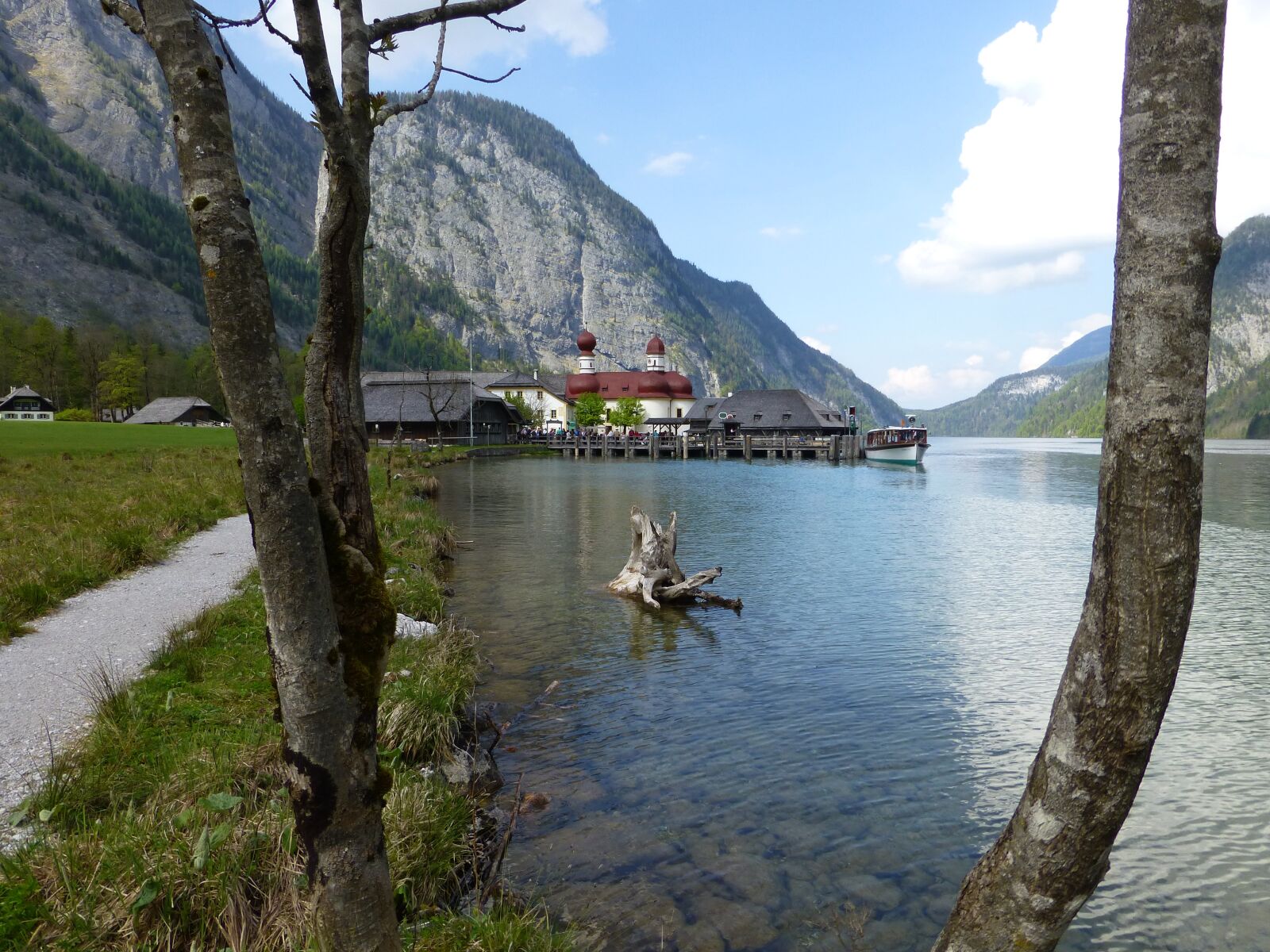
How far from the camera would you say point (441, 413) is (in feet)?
302

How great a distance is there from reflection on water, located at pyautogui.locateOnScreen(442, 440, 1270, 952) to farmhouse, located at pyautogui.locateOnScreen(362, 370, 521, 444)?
72.6 m

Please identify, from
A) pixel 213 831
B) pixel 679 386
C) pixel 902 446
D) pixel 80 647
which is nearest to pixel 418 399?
pixel 679 386

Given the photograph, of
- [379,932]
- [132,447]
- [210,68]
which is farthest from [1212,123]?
[132,447]

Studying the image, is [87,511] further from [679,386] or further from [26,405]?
[679,386]

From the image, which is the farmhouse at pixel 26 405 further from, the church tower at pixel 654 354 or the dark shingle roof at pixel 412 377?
the church tower at pixel 654 354

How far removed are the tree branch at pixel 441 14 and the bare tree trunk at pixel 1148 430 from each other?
2761 mm

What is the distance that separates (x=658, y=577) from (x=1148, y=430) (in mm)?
14437

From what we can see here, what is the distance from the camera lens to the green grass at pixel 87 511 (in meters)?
9.93

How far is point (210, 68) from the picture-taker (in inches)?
→ 93.9

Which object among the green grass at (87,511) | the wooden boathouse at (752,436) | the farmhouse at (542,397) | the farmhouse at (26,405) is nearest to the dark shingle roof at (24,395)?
the farmhouse at (26,405)

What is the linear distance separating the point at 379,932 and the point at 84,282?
591 feet

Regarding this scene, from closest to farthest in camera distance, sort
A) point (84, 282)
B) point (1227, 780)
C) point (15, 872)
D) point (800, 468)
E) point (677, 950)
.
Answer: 1. point (15, 872)
2. point (677, 950)
3. point (1227, 780)
4. point (800, 468)
5. point (84, 282)

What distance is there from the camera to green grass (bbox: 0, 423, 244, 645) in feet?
32.6

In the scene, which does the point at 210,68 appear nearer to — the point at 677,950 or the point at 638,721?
the point at 677,950
